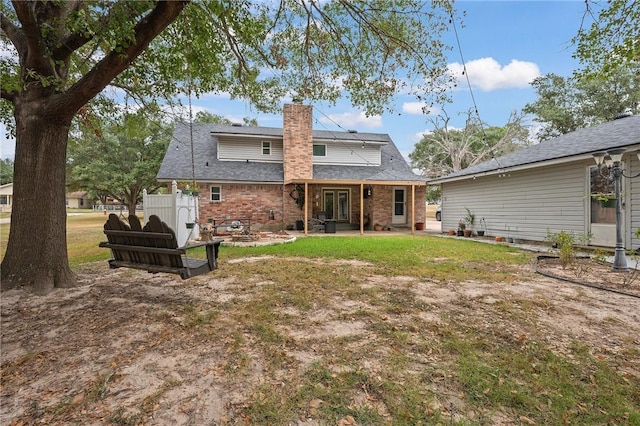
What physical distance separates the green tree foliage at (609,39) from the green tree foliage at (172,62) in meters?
2.12

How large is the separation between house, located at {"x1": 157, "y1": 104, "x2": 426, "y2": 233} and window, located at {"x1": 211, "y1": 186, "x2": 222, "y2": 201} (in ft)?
0.16

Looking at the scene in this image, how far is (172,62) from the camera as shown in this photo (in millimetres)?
6605

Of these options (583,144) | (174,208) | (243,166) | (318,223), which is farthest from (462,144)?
(174,208)

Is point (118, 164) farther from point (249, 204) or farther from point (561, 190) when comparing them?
point (561, 190)

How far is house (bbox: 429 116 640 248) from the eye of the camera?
8266 millimetres

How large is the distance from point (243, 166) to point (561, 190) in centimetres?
1387

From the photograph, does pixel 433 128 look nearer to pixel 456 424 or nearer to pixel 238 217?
pixel 238 217

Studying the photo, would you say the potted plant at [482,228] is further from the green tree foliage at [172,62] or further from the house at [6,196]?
the house at [6,196]

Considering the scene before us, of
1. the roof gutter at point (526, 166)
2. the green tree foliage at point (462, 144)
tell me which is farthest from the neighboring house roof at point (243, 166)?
the green tree foliage at point (462, 144)

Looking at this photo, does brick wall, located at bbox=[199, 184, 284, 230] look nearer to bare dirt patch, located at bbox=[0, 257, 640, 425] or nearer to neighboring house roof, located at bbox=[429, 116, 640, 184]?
neighboring house roof, located at bbox=[429, 116, 640, 184]

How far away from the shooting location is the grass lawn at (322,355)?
211cm

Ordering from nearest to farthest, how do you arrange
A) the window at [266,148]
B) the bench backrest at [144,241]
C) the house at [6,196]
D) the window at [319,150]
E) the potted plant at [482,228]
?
the bench backrest at [144,241] → the potted plant at [482,228] → the window at [266,148] → the window at [319,150] → the house at [6,196]

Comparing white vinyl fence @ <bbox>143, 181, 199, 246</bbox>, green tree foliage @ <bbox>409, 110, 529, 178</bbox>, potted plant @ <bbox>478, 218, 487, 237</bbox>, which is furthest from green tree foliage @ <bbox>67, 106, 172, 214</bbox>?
green tree foliage @ <bbox>409, 110, 529, 178</bbox>

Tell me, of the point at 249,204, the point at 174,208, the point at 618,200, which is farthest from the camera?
the point at 249,204
